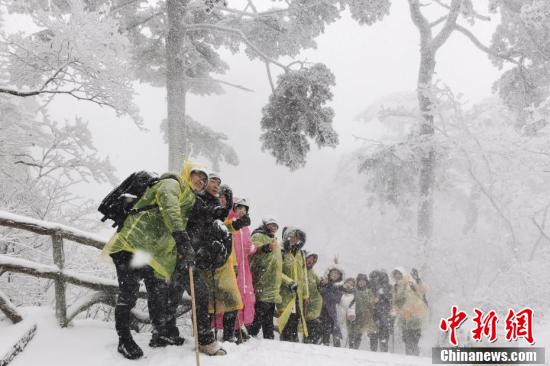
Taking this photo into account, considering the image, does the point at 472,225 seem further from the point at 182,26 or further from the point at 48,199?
the point at 48,199

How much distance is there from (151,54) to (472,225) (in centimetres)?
2057

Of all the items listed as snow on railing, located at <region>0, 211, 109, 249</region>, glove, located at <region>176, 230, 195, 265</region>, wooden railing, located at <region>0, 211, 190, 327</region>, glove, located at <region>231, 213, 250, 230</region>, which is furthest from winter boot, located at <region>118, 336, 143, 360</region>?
glove, located at <region>231, 213, 250, 230</region>

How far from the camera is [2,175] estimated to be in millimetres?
8344

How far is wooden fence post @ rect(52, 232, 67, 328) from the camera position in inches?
172

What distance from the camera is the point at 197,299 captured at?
404 centimetres

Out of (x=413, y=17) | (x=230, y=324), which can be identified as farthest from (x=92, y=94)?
(x=413, y=17)

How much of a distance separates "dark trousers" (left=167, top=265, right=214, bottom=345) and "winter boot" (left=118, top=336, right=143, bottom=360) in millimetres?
414

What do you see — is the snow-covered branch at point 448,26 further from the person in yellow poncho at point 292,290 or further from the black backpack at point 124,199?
the black backpack at point 124,199

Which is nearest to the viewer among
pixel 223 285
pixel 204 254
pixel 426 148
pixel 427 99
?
pixel 204 254

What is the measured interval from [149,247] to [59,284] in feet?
4.35

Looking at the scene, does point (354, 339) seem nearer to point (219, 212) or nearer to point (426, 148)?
point (219, 212)

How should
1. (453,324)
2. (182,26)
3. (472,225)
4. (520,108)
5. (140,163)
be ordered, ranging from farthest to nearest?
(140,163), (472,225), (520,108), (182,26), (453,324)

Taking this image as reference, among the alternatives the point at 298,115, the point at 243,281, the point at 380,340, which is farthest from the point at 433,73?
the point at 243,281

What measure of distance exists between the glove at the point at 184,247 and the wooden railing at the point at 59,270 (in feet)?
3.97
